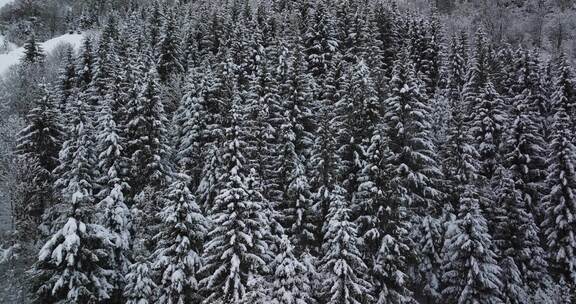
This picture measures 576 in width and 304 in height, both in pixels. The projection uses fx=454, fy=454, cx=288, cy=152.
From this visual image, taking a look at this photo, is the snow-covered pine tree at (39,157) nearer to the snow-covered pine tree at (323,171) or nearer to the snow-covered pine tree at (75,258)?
the snow-covered pine tree at (75,258)

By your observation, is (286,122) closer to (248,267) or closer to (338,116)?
(338,116)

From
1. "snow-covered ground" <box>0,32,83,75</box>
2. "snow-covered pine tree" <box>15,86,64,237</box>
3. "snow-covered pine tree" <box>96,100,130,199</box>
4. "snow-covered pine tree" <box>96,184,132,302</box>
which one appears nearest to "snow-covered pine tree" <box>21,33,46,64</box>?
"snow-covered ground" <box>0,32,83,75</box>

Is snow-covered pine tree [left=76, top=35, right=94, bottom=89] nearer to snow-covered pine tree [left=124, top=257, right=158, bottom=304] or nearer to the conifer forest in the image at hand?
the conifer forest

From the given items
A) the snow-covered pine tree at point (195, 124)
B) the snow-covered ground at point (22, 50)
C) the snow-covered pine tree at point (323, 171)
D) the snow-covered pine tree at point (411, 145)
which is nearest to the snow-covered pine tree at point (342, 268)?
the snow-covered pine tree at point (323, 171)

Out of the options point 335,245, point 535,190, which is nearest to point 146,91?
point 335,245

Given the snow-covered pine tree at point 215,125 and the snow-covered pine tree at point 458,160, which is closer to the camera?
the snow-covered pine tree at point 458,160

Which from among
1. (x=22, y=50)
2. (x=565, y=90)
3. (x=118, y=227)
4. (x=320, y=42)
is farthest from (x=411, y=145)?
(x=22, y=50)
